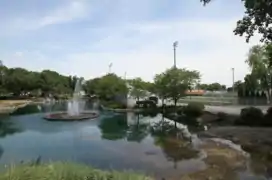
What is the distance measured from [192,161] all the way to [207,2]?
7472 mm

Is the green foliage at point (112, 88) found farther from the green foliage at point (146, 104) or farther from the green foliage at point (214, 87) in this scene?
the green foliage at point (214, 87)

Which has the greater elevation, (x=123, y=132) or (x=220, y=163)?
(x=123, y=132)

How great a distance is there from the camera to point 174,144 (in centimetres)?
2080

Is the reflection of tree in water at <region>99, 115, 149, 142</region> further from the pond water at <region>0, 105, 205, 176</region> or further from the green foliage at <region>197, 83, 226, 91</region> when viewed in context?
the green foliage at <region>197, 83, 226, 91</region>

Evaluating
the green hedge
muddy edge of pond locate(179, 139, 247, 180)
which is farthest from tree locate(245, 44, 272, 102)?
muddy edge of pond locate(179, 139, 247, 180)

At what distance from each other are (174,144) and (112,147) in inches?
147

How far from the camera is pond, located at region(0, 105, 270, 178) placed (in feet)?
50.6

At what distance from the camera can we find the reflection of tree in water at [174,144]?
17250 millimetres

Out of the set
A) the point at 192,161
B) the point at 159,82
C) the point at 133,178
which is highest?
the point at 159,82

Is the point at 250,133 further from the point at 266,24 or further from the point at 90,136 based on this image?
the point at 90,136

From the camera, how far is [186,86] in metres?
42.8

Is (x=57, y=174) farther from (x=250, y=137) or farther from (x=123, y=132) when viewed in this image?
(x=123, y=132)

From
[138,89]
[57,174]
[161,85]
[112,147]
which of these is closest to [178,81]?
[161,85]

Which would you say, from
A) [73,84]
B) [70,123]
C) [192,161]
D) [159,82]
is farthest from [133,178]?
[73,84]
